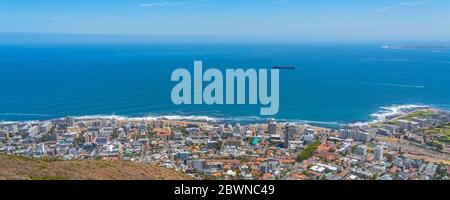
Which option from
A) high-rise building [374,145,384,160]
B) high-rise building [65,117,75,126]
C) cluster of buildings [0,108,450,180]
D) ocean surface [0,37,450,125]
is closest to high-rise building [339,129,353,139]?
cluster of buildings [0,108,450,180]

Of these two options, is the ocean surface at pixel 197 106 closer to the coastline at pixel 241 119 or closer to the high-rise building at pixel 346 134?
the coastline at pixel 241 119

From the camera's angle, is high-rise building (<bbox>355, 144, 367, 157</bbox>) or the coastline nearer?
high-rise building (<bbox>355, 144, 367, 157</bbox>)

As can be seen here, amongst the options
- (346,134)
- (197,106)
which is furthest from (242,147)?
(197,106)

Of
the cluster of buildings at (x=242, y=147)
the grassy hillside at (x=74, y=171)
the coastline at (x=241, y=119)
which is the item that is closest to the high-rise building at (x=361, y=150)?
the cluster of buildings at (x=242, y=147)

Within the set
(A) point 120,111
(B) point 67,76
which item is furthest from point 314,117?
(B) point 67,76

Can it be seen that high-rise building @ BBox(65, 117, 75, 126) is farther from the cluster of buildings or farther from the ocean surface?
the ocean surface

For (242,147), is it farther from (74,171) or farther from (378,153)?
(74,171)
